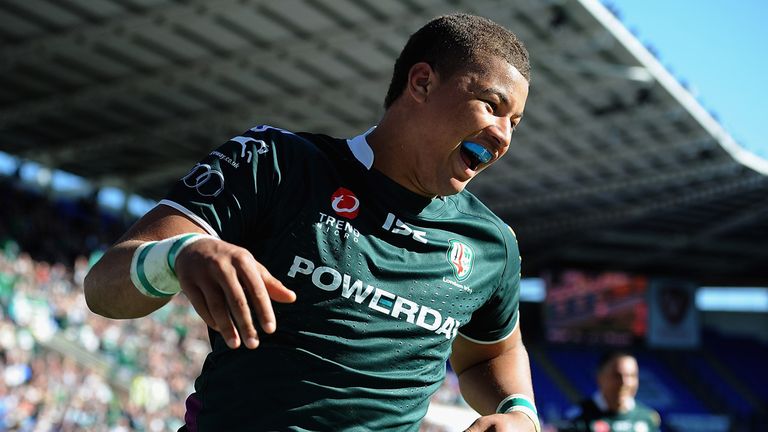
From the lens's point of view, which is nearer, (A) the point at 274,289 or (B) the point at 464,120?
(A) the point at 274,289

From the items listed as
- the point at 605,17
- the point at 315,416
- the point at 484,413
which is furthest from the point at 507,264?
the point at 605,17

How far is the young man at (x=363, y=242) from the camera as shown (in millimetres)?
1899

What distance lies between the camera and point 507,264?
7.76ft

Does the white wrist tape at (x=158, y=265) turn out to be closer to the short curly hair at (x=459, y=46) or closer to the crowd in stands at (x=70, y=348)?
the short curly hair at (x=459, y=46)

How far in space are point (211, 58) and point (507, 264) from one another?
16705 millimetres

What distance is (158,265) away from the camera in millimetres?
1582

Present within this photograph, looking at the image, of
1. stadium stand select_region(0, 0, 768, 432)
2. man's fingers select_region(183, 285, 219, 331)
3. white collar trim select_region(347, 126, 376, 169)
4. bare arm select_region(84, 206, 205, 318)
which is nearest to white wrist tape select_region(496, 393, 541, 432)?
white collar trim select_region(347, 126, 376, 169)

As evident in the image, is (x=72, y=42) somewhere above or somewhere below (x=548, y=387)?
above

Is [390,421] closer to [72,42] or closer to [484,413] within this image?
[484,413]

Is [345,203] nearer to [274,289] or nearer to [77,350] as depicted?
[274,289]

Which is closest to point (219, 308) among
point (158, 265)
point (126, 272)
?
point (158, 265)

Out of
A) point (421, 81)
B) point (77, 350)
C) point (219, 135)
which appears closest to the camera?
point (421, 81)

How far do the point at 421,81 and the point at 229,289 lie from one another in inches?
36.5

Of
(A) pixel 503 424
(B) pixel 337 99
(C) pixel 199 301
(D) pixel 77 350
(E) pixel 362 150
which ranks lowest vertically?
(D) pixel 77 350
